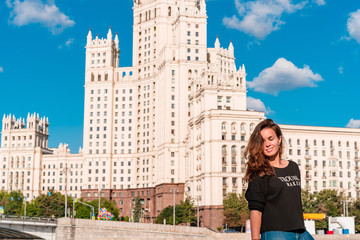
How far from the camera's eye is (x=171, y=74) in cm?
16138

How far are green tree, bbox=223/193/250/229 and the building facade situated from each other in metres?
5.29

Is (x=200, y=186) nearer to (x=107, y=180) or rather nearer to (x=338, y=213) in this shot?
(x=338, y=213)

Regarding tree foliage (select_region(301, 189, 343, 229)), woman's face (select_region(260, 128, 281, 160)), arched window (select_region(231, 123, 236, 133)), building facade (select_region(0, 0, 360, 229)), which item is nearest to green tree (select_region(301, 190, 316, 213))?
tree foliage (select_region(301, 189, 343, 229))

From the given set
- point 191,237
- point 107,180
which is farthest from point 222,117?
point 107,180

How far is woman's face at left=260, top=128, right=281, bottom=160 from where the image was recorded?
7746 millimetres

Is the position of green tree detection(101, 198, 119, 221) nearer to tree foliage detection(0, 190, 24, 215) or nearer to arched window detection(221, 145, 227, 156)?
tree foliage detection(0, 190, 24, 215)

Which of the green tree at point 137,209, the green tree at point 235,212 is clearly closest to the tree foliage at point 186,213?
the green tree at point 235,212

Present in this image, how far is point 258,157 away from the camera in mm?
7598

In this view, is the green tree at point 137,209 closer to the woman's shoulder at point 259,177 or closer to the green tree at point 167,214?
the green tree at point 167,214

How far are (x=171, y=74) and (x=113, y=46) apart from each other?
4476cm

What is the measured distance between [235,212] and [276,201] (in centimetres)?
11330

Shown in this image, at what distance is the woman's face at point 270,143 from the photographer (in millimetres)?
7746

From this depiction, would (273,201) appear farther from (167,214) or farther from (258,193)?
(167,214)

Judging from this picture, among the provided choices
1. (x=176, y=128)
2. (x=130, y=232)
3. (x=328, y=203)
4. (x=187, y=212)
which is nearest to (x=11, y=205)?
(x=176, y=128)
